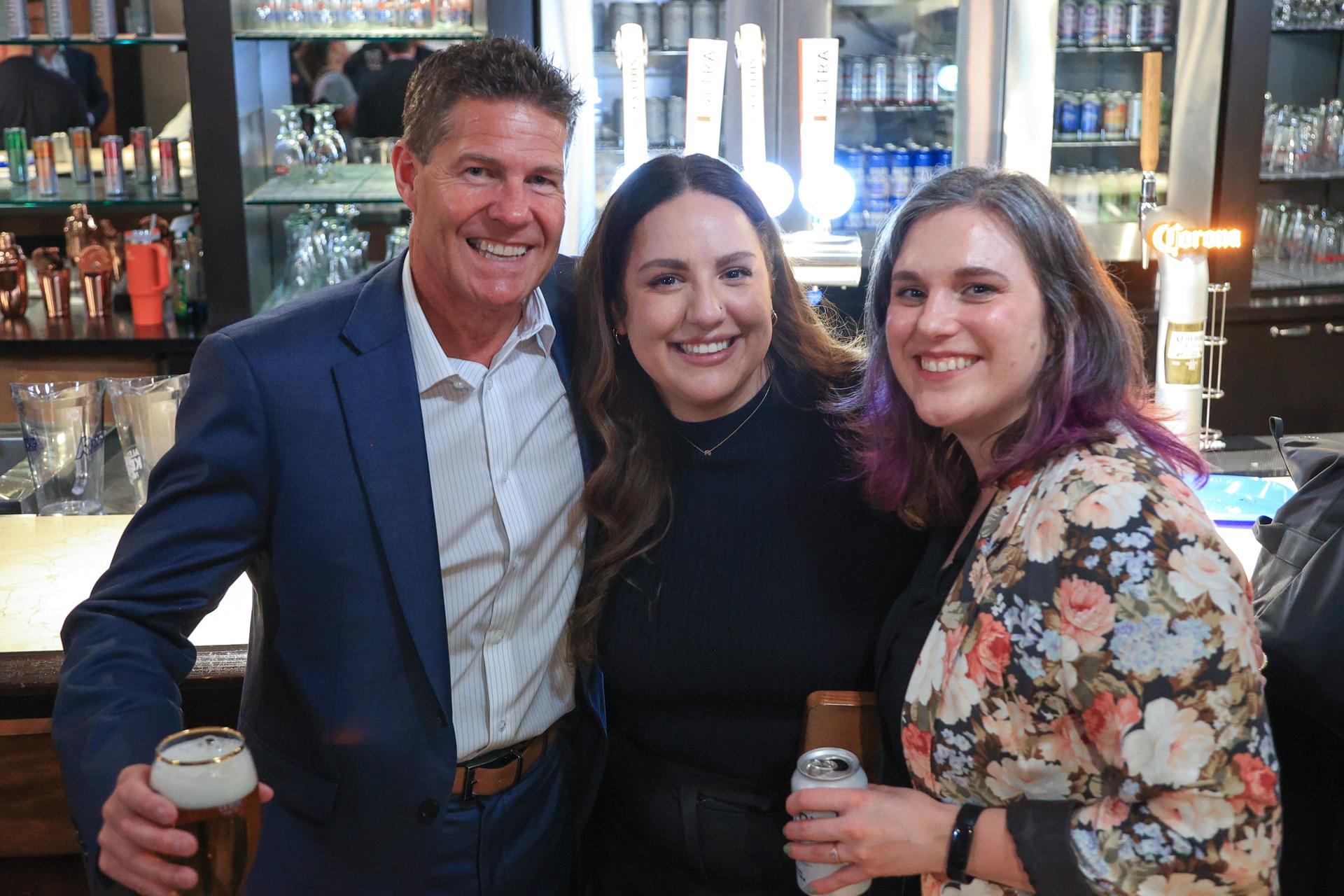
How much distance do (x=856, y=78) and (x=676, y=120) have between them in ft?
2.36

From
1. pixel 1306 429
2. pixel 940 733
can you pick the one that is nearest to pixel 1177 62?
pixel 1306 429

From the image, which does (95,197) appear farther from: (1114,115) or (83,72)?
(1114,115)

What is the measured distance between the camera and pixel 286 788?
169cm

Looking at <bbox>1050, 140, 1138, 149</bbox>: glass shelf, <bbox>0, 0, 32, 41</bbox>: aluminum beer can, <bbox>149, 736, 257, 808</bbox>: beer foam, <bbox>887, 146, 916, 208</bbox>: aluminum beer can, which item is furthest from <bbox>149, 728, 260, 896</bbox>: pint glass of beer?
<bbox>1050, 140, 1138, 149</bbox>: glass shelf

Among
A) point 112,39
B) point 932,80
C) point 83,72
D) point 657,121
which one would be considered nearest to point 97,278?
point 112,39

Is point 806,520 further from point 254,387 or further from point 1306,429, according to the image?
point 1306,429

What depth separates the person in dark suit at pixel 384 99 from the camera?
4.81 meters

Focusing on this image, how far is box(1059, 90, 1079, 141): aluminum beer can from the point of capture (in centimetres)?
503

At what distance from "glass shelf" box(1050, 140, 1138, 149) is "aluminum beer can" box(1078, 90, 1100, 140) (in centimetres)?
1

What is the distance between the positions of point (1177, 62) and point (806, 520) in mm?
3785

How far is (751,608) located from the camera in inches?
70.2

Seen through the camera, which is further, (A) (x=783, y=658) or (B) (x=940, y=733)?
(A) (x=783, y=658)

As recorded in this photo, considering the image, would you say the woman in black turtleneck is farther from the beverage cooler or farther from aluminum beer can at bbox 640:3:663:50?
aluminum beer can at bbox 640:3:663:50

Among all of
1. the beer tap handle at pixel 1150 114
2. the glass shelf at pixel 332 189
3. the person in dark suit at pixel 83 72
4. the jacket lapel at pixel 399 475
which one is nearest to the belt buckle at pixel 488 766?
the jacket lapel at pixel 399 475
